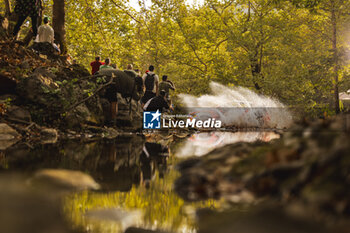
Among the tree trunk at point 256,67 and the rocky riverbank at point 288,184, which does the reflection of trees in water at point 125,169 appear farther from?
the tree trunk at point 256,67

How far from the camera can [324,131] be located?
2.61 m

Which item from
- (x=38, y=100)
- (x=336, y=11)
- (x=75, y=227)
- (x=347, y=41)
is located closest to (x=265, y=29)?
(x=336, y=11)

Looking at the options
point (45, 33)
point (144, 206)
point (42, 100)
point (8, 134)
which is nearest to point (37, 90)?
point (42, 100)

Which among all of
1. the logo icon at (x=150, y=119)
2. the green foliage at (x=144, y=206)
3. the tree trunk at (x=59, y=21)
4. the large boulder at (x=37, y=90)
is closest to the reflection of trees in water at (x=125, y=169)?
the green foliage at (x=144, y=206)

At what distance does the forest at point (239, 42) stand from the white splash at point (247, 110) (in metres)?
0.64

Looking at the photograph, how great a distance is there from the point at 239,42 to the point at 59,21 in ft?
37.4

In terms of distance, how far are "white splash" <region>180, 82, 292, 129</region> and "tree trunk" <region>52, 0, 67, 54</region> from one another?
8543 millimetres

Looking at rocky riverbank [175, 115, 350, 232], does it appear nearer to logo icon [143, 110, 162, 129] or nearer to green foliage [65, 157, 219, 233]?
green foliage [65, 157, 219, 233]

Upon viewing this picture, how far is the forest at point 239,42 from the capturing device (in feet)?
56.9

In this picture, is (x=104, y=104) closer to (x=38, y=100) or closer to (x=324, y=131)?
(x=38, y=100)

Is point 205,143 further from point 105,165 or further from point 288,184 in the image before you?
point 288,184

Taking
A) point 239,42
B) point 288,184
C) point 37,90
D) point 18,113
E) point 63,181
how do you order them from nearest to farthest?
point 288,184 → point 63,181 → point 18,113 → point 37,90 → point 239,42

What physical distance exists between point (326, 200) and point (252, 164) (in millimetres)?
956

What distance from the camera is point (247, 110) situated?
1878cm
